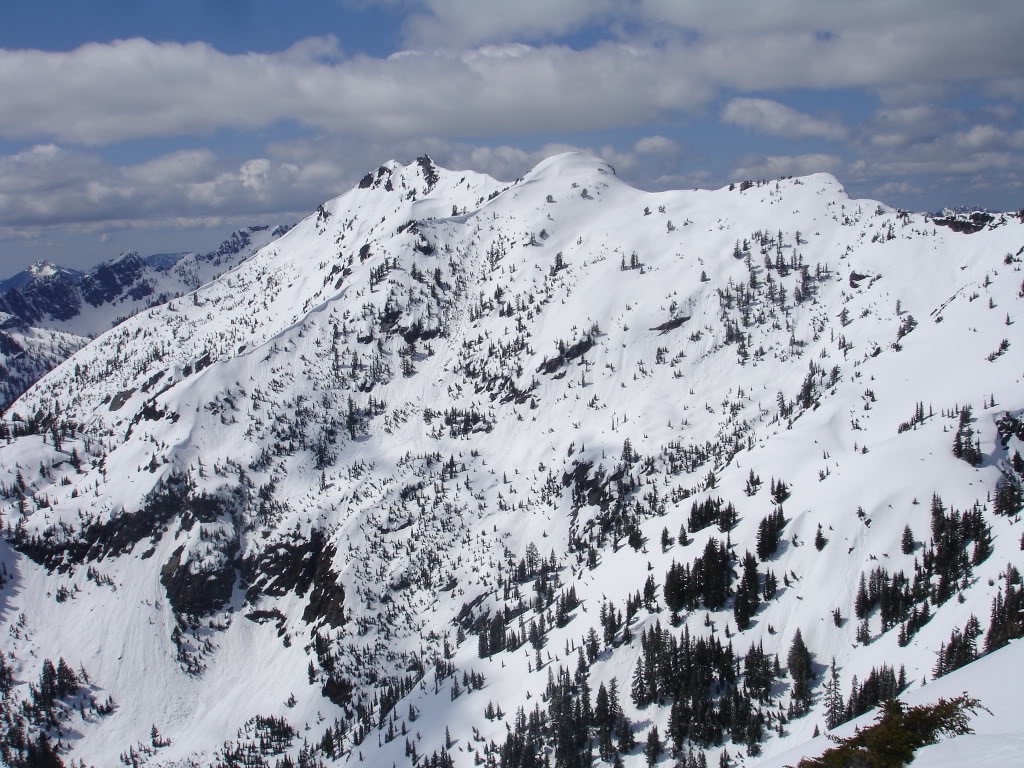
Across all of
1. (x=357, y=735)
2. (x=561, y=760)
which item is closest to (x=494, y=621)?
(x=357, y=735)

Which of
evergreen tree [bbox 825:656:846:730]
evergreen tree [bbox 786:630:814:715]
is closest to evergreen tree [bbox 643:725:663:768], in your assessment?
evergreen tree [bbox 786:630:814:715]

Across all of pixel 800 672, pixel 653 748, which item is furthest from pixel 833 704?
pixel 653 748

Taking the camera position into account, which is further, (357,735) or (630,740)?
(357,735)

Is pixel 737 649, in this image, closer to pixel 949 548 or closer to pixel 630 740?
pixel 630 740

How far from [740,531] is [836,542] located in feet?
57.1

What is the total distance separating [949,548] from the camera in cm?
10212

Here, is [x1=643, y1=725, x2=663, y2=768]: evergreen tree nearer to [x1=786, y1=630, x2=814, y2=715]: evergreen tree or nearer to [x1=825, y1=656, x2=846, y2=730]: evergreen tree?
Result: [x1=786, y1=630, x2=814, y2=715]: evergreen tree

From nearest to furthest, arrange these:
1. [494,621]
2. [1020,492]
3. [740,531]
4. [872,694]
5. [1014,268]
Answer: [872,694], [1020,492], [740,531], [1014,268], [494,621]

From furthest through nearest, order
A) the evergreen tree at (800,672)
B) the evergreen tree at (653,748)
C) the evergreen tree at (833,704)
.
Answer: the evergreen tree at (653,748) → the evergreen tree at (800,672) → the evergreen tree at (833,704)

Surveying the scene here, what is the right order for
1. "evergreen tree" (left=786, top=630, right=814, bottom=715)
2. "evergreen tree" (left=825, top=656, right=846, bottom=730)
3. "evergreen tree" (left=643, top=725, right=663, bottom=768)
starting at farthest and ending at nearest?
"evergreen tree" (left=643, top=725, right=663, bottom=768)
"evergreen tree" (left=786, top=630, right=814, bottom=715)
"evergreen tree" (left=825, top=656, right=846, bottom=730)

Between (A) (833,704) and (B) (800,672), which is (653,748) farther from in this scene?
(A) (833,704)

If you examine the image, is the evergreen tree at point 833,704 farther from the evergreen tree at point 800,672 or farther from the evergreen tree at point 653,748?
the evergreen tree at point 653,748

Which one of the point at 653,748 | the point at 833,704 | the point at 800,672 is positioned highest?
the point at 833,704

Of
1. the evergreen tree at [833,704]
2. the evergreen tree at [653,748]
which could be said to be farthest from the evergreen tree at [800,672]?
the evergreen tree at [653,748]
